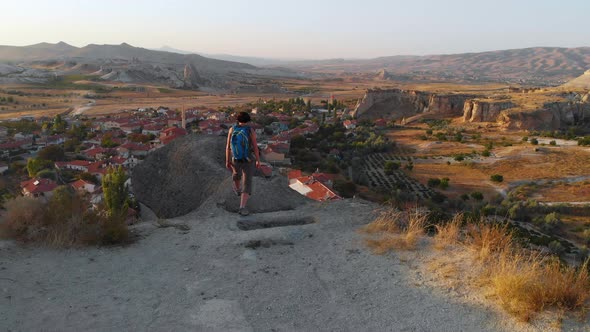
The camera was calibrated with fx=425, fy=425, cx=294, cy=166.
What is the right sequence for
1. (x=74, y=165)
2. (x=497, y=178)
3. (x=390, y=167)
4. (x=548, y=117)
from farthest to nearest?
1. (x=548, y=117)
2. (x=390, y=167)
3. (x=74, y=165)
4. (x=497, y=178)

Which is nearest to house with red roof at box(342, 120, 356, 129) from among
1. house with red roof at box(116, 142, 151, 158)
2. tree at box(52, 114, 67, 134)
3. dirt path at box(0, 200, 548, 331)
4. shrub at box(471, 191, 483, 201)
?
house with red roof at box(116, 142, 151, 158)

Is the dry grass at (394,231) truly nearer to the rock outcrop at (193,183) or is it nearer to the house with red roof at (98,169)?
the rock outcrop at (193,183)

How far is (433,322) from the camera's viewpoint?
12.4 feet

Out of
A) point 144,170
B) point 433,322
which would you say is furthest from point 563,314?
point 144,170

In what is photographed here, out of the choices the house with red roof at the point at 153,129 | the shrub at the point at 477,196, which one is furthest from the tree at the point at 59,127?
the shrub at the point at 477,196

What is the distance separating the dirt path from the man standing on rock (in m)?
0.91

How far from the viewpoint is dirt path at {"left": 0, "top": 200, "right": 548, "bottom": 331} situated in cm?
377

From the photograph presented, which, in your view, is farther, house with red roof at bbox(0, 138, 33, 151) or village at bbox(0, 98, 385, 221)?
house with red roof at bbox(0, 138, 33, 151)

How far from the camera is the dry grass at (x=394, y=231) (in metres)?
Answer: 5.39

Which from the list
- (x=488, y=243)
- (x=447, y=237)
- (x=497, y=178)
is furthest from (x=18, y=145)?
(x=488, y=243)

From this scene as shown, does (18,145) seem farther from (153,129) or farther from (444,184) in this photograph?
(444,184)

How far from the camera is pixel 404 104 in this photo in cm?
6084

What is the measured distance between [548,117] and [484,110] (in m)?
6.64

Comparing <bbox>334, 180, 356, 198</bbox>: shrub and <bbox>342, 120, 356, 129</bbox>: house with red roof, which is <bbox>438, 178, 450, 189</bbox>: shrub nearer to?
<bbox>334, 180, 356, 198</bbox>: shrub
